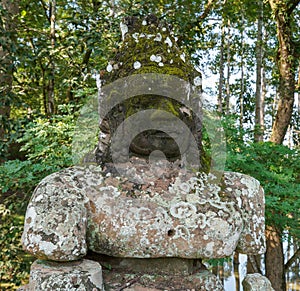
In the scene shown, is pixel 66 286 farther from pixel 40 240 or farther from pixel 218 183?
pixel 218 183

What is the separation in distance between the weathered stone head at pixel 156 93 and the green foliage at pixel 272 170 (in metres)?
1.86

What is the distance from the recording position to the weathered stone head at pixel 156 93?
63.1 inches

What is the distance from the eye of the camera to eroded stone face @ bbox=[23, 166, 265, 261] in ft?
4.76

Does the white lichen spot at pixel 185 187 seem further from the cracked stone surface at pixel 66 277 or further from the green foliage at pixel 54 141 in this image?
the green foliage at pixel 54 141

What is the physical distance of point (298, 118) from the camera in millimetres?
10711

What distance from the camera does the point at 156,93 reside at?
1.62 metres

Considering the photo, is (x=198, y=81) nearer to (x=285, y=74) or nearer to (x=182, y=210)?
(x=182, y=210)

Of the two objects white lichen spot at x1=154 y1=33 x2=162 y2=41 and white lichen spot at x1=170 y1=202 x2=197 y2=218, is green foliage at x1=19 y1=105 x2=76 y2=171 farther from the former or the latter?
white lichen spot at x1=170 y1=202 x2=197 y2=218

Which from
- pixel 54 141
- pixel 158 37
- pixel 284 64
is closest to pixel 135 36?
pixel 158 37

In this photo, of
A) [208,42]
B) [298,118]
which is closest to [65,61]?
[208,42]

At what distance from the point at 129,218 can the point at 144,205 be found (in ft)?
0.27

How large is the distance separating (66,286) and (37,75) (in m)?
5.03

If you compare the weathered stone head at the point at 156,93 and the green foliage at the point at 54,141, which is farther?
the green foliage at the point at 54,141

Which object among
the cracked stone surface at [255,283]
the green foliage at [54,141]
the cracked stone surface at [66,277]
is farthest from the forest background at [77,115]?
the cracked stone surface at [66,277]
